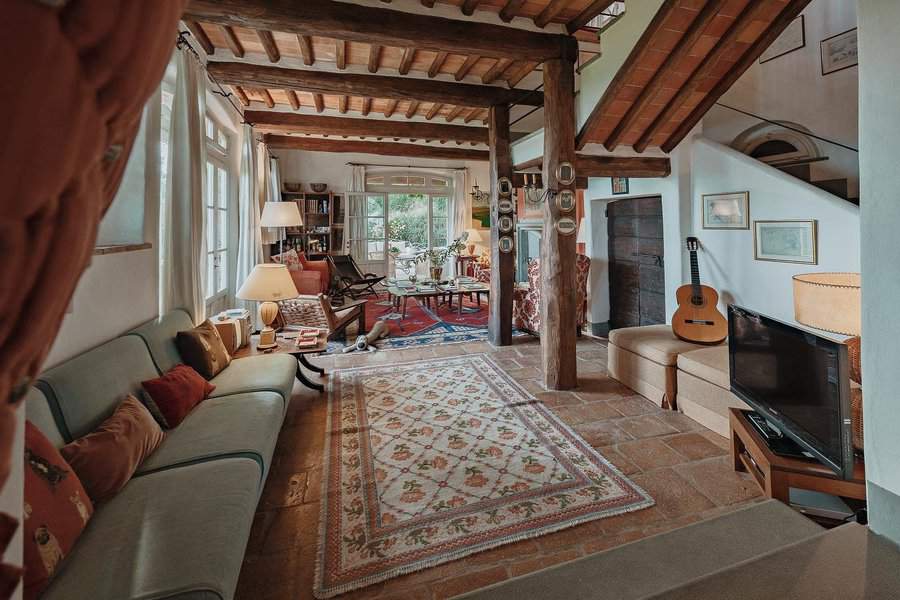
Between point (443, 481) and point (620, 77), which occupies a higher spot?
point (620, 77)

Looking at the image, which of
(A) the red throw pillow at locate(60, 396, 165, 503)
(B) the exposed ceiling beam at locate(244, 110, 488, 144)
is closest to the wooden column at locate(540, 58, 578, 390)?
(A) the red throw pillow at locate(60, 396, 165, 503)

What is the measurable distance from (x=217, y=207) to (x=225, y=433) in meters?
3.65

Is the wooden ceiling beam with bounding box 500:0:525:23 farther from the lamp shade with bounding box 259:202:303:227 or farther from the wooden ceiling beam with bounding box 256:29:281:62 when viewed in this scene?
the lamp shade with bounding box 259:202:303:227

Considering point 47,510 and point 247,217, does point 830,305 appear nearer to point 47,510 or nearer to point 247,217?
point 47,510

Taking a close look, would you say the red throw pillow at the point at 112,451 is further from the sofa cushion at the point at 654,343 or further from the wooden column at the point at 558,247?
the sofa cushion at the point at 654,343

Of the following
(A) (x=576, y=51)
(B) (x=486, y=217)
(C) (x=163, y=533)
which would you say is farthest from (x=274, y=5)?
(B) (x=486, y=217)

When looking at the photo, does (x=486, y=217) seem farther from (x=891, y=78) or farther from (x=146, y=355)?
(x=891, y=78)

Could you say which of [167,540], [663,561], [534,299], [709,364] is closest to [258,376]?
[167,540]

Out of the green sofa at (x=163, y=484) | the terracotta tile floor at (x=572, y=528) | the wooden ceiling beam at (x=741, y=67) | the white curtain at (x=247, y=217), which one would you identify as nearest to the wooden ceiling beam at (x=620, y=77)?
the wooden ceiling beam at (x=741, y=67)

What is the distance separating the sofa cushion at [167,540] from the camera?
117 cm

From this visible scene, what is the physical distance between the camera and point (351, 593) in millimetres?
1686

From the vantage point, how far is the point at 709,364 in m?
2.92

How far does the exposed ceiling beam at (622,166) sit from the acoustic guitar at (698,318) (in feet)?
4.21

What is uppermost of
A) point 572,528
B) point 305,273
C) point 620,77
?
point 620,77
